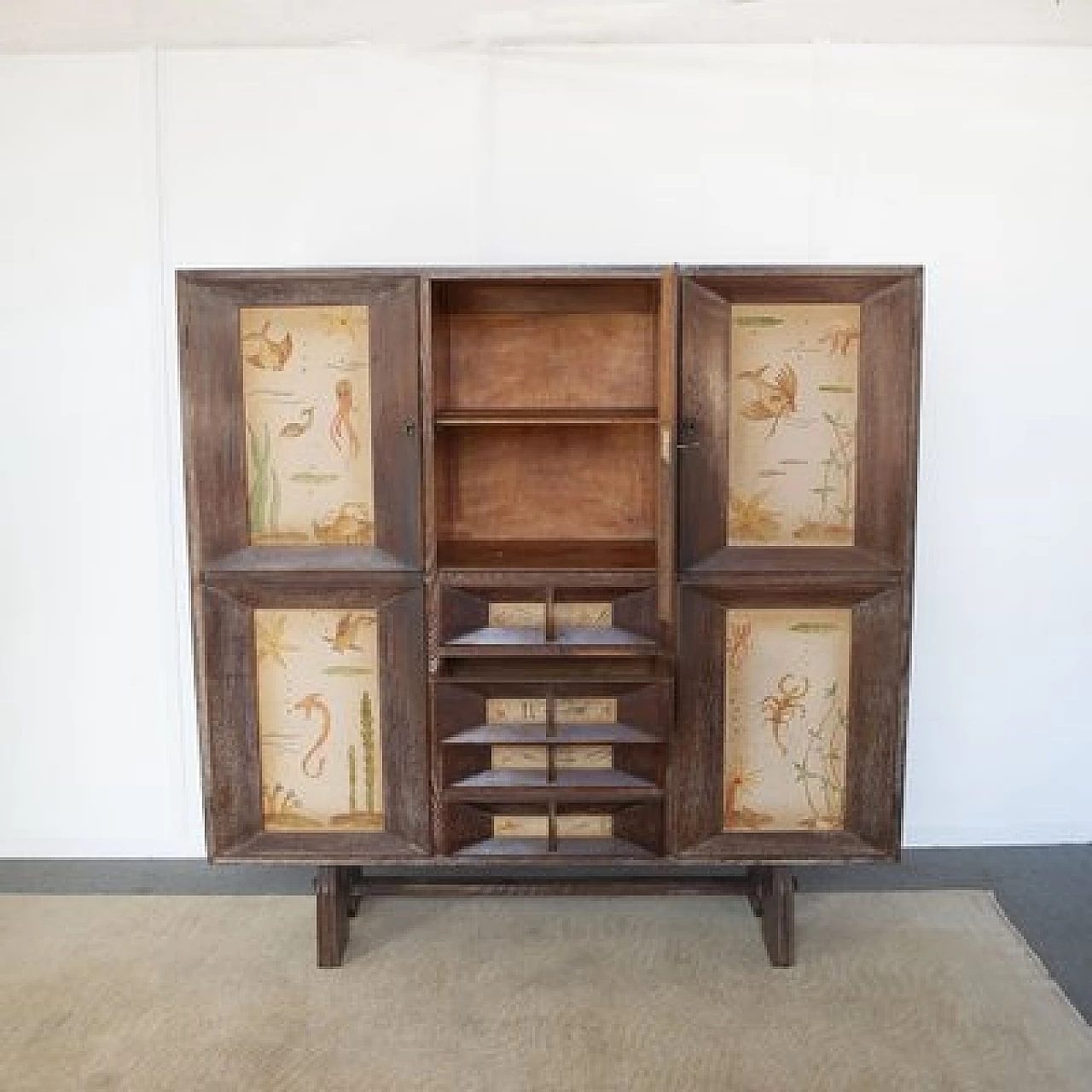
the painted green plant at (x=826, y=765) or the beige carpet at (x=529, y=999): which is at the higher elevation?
the painted green plant at (x=826, y=765)

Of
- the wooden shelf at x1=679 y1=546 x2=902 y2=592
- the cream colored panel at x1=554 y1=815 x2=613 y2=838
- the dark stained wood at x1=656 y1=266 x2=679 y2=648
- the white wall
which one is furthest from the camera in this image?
the white wall

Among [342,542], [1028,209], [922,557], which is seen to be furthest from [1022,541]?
[342,542]

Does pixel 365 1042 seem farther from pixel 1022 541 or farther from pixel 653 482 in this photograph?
pixel 1022 541

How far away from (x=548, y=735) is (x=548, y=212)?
5.20ft

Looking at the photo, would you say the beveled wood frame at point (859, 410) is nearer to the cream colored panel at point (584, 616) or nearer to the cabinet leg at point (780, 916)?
the cream colored panel at point (584, 616)

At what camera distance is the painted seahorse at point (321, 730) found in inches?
110

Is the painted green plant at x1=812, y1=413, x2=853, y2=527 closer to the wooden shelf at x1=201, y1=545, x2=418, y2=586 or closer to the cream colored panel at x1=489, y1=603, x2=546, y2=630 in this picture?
the cream colored panel at x1=489, y1=603, x2=546, y2=630

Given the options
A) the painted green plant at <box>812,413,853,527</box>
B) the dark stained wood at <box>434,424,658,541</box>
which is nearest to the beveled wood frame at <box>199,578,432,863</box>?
the dark stained wood at <box>434,424,658,541</box>

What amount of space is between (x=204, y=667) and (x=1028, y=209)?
8.89ft

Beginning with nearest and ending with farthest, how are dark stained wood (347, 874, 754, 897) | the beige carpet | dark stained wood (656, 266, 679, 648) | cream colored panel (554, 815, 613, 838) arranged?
the beige carpet
dark stained wood (656, 266, 679, 648)
cream colored panel (554, 815, 613, 838)
dark stained wood (347, 874, 754, 897)

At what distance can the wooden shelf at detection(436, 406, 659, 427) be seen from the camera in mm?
2740

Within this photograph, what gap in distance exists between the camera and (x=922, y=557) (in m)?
3.47

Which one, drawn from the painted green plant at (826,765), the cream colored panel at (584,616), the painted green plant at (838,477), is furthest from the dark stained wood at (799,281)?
→ the painted green plant at (826,765)

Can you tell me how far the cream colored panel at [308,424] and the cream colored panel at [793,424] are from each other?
91cm
